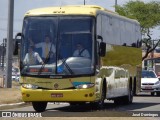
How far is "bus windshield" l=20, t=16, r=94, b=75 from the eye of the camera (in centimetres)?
2191

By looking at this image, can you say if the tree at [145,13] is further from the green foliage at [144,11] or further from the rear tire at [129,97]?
the rear tire at [129,97]

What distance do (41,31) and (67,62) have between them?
1.43 m

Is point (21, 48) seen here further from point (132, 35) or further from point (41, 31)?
point (132, 35)

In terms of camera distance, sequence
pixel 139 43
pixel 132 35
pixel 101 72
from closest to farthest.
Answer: pixel 101 72, pixel 132 35, pixel 139 43

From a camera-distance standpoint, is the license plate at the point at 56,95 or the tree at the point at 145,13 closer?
the license plate at the point at 56,95

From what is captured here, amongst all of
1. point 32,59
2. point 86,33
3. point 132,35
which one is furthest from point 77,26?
point 132,35

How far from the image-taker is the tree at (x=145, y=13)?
69.2 meters

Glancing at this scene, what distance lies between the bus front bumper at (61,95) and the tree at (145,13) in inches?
1862

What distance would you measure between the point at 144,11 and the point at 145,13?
27cm

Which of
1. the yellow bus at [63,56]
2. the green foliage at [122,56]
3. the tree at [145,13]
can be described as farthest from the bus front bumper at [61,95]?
the tree at [145,13]

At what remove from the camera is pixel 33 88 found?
72.1 feet

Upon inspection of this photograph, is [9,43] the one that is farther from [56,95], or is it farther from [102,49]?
[56,95]

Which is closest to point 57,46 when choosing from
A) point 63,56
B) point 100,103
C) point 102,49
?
point 63,56

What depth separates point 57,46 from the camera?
2209cm
